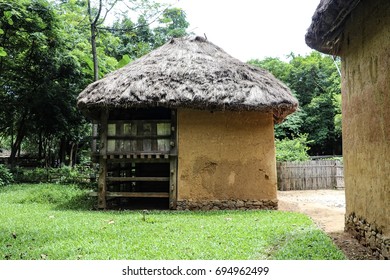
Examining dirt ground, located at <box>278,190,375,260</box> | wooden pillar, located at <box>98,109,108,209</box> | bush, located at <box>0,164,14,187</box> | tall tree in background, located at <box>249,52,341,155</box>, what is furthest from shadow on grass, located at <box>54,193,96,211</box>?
tall tree in background, located at <box>249,52,341,155</box>

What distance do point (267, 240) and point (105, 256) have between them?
2.62 meters

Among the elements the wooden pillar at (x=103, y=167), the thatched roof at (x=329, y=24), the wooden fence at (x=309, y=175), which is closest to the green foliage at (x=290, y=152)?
the wooden fence at (x=309, y=175)

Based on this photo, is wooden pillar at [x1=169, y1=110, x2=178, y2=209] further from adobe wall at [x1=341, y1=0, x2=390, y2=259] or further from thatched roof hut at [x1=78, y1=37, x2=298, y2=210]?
adobe wall at [x1=341, y1=0, x2=390, y2=259]

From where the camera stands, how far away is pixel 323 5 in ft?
17.9

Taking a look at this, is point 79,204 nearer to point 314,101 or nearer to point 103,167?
point 103,167

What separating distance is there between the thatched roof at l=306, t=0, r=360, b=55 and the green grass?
136 inches

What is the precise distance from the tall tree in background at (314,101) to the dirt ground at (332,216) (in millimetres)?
11646

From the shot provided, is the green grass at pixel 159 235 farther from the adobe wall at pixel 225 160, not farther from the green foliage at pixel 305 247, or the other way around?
the adobe wall at pixel 225 160

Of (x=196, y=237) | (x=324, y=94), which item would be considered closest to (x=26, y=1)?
(x=196, y=237)

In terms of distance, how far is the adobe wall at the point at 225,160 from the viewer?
951 cm

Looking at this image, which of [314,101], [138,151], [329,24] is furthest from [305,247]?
[314,101]

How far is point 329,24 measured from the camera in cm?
581

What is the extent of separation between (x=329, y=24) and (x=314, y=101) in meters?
21.5
